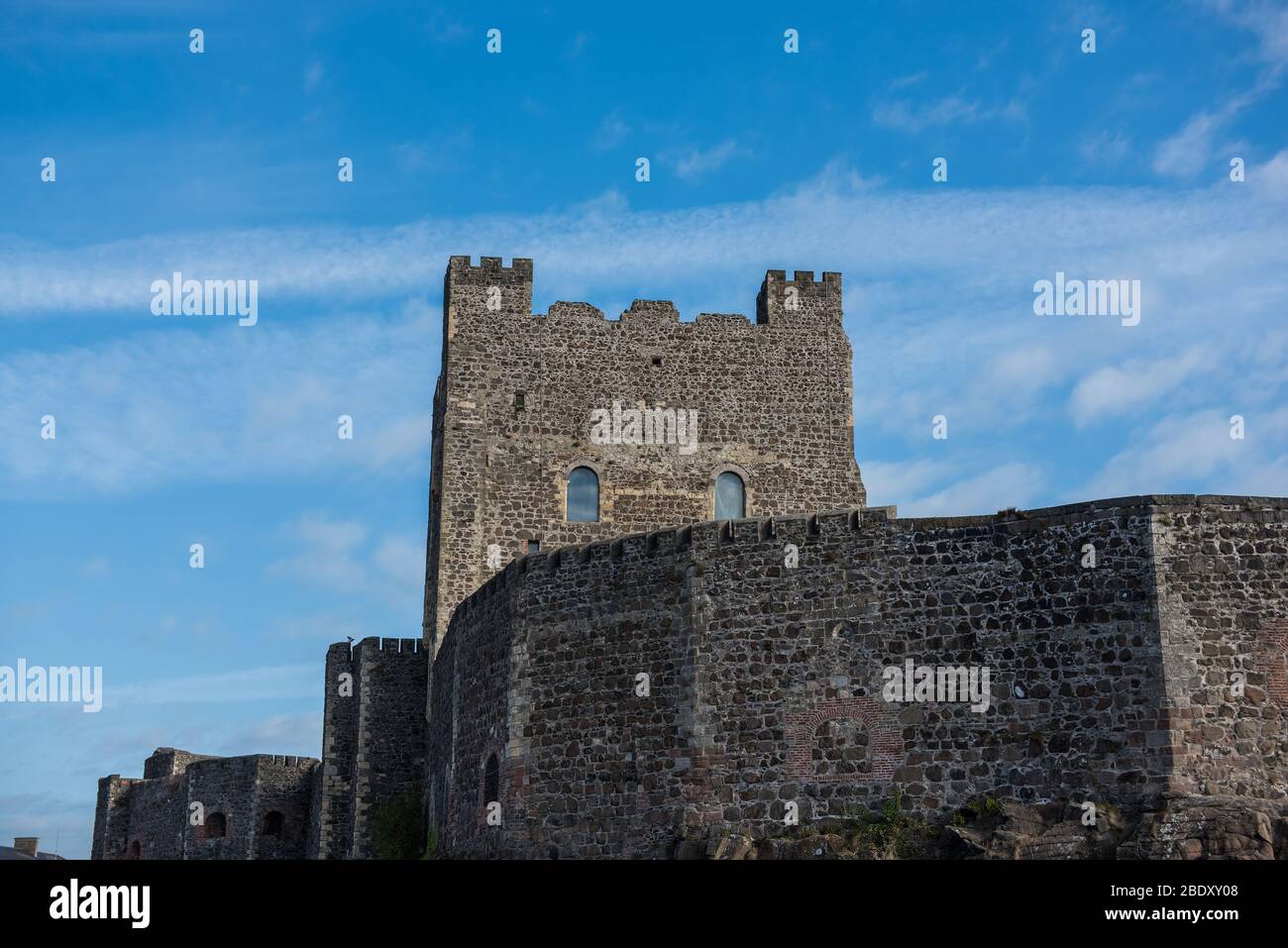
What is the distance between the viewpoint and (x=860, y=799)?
27.0m

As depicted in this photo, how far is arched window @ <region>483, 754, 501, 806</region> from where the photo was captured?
31328 millimetres

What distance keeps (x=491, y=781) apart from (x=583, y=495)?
11123mm

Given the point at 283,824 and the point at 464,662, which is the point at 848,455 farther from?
the point at 283,824

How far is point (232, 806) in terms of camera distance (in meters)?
53.4

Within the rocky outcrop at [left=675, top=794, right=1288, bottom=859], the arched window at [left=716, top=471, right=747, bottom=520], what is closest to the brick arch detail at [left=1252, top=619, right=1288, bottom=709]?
the rocky outcrop at [left=675, top=794, right=1288, bottom=859]

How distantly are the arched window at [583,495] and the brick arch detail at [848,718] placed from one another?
14353mm

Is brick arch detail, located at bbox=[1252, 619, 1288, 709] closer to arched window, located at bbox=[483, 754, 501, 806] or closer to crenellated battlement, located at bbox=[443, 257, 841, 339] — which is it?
arched window, located at bbox=[483, 754, 501, 806]

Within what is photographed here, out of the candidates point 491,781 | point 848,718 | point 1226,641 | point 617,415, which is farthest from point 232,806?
point 1226,641

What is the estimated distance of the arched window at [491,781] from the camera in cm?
3133

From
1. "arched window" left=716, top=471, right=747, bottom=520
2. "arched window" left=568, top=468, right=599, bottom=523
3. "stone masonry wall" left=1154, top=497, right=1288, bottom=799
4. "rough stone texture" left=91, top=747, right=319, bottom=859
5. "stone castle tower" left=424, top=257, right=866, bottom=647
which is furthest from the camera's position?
"rough stone texture" left=91, top=747, right=319, bottom=859

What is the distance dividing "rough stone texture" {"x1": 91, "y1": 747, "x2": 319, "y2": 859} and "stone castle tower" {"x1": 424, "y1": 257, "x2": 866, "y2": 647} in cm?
1449

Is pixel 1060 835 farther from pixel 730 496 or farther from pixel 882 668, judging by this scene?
pixel 730 496

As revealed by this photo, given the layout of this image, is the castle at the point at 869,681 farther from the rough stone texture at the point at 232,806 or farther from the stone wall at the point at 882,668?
the rough stone texture at the point at 232,806

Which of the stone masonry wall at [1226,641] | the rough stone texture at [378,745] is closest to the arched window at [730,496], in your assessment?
the rough stone texture at [378,745]
